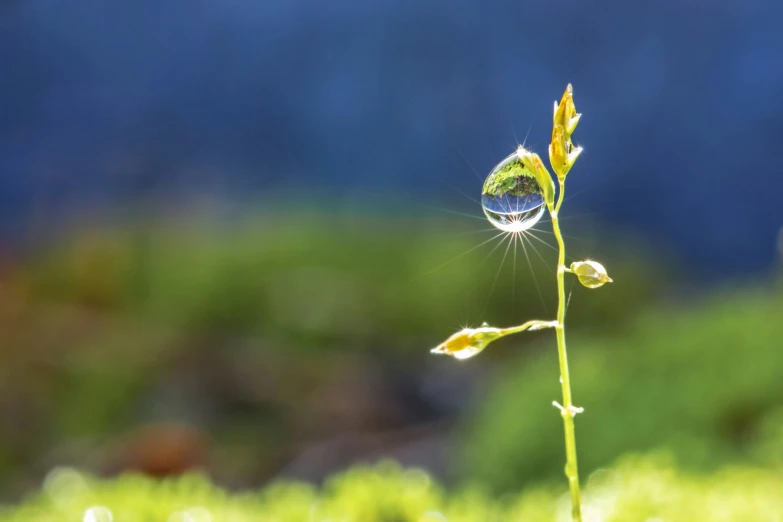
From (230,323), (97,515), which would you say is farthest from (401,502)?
(230,323)

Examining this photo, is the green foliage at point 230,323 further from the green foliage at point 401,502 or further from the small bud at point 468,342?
the small bud at point 468,342

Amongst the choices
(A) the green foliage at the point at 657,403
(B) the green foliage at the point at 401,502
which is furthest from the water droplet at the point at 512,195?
(A) the green foliage at the point at 657,403

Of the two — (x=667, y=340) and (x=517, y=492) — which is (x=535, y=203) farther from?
(x=667, y=340)

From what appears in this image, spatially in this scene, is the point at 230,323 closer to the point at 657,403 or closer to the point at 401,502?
the point at 657,403

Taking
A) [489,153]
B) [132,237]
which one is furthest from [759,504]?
[489,153]

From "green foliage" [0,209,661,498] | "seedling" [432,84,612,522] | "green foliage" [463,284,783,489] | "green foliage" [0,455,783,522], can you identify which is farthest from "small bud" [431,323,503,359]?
"green foliage" [0,209,661,498]

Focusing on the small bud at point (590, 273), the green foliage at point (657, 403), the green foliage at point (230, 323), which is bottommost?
the small bud at point (590, 273)
